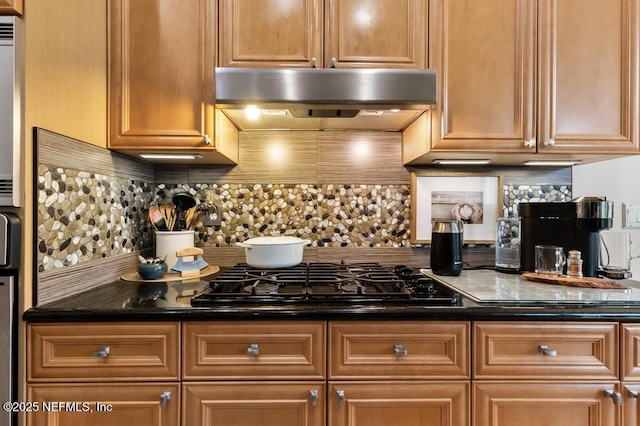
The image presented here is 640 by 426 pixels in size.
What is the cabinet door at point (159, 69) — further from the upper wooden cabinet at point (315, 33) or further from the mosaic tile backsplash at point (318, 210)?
the mosaic tile backsplash at point (318, 210)

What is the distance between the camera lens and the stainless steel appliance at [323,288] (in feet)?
3.45

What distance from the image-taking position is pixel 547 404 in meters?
1.02

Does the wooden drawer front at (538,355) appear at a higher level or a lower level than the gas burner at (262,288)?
lower

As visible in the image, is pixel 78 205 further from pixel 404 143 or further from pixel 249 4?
pixel 404 143

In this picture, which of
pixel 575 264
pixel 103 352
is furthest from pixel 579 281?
pixel 103 352

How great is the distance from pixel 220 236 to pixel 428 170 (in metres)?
1.05

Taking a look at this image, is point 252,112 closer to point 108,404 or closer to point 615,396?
point 108,404

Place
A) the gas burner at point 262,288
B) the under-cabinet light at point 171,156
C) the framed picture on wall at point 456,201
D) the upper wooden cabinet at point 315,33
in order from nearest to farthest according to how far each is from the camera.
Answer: the gas burner at point 262,288
the upper wooden cabinet at point 315,33
the under-cabinet light at point 171,156
the framed picture on wall at point 456,201

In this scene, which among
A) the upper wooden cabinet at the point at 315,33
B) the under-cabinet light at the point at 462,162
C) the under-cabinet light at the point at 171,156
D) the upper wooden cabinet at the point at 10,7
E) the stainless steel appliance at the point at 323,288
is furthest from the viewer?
the under-cabinet light at the point at 462,162

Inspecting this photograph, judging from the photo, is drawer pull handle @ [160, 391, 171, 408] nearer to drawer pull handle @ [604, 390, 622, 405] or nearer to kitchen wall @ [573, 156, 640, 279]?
drawer pull handle @ [604, 390, 622, 405]

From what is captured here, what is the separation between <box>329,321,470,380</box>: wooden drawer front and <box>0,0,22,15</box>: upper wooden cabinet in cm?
122

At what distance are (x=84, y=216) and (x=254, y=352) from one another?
29.6 inches

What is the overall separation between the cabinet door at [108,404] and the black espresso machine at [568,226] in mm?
1422

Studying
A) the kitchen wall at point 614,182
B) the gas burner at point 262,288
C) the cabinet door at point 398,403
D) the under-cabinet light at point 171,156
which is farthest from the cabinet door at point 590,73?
the under-cabinet light at point 171,156
